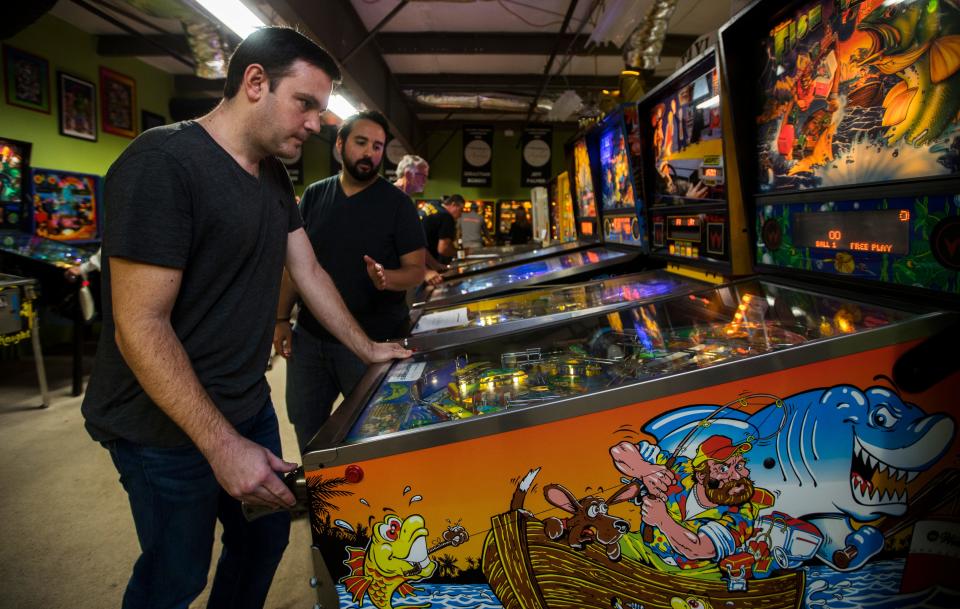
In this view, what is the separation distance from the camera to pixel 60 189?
5352mm

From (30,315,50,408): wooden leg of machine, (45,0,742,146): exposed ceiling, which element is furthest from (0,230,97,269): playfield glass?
(45,0,742,146): exposed ceiling

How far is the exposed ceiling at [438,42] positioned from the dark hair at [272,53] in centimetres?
207

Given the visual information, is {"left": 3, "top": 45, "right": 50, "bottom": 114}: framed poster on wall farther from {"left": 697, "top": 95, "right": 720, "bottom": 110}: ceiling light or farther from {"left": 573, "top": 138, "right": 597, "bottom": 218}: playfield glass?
{"left": 697, "top": 95, "right": 720, "bottom": 110}: ceiling light

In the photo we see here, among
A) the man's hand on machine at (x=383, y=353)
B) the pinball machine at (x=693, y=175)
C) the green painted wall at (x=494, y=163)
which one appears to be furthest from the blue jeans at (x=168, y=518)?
the green painted wall at (x=494, y=163)

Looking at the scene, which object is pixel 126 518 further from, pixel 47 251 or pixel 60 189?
pixel 60 189

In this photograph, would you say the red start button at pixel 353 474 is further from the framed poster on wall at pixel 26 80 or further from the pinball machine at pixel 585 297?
the framed poster on wall at pixel 26 80

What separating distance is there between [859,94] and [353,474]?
51.9 inches

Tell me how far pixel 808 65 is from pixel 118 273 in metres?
1.59

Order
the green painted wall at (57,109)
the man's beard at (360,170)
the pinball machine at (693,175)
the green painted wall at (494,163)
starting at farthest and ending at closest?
the green painted wall at (494,163) < the green painted wall at (57,109) < the man's beard at (360,170) < the pinball machine at (693,175)

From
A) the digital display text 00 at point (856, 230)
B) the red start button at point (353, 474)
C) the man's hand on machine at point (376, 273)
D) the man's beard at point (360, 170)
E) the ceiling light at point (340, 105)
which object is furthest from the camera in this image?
the ceiling light at point (340, 105)

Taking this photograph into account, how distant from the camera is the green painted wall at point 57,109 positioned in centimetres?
492

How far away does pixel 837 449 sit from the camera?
954mm

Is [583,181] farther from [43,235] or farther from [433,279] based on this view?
[43,235]

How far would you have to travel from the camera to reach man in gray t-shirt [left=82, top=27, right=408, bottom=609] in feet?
3.06
